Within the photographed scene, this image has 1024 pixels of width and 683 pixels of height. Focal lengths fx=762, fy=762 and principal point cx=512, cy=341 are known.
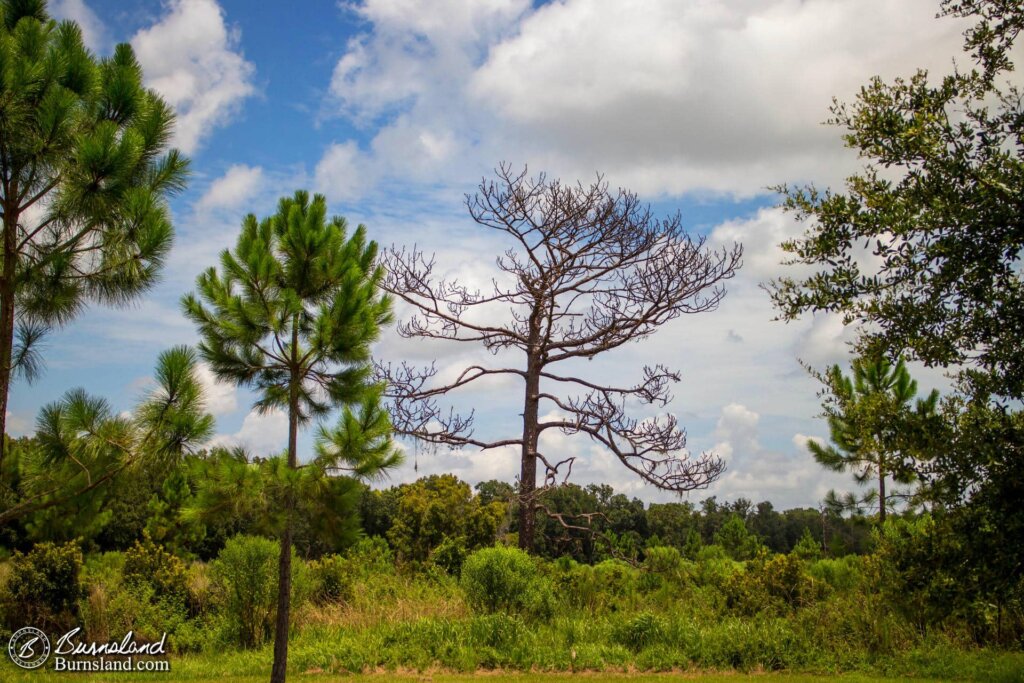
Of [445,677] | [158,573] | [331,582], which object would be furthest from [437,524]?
[445,677]

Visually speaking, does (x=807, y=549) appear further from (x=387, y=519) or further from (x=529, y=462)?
(x=387, y=519)

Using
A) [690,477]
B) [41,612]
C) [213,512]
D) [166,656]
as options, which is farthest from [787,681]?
[41,612]

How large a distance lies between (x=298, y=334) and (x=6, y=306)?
9.04 feet

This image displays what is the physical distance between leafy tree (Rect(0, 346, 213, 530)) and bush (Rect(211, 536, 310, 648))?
4.61 meters

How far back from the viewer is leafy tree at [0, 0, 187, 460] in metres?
7.37

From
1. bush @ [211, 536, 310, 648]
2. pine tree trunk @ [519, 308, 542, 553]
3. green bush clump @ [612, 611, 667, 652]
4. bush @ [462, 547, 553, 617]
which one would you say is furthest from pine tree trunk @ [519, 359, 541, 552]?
bush @ [211, 536, 310, 648]

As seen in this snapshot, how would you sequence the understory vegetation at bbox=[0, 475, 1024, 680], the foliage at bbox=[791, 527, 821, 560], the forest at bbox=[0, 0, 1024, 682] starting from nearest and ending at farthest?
the forest at bbox=[0, 0, 1024, 682] < the understory vegetation at bbox=[0, 475, 1024, 680] < the foliage at bbox=[791, 527, 821, 560]

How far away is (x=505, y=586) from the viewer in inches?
474

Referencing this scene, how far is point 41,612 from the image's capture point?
11.9 m

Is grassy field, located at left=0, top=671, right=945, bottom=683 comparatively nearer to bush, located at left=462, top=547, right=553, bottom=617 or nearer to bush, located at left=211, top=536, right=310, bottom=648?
bush, located at left=211, top=536, right=310, bottom=648

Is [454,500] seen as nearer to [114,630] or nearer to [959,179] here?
[114,630]

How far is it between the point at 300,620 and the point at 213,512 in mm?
5845

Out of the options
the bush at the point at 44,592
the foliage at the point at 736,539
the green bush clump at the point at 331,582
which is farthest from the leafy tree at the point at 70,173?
the foliage at the point at 736,539

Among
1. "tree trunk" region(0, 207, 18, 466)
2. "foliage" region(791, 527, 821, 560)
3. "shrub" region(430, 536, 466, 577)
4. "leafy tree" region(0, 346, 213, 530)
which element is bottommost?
"foliage" region(791, 527, 821, 560)
